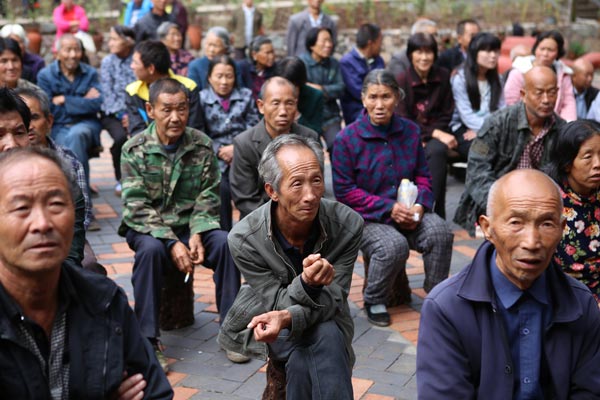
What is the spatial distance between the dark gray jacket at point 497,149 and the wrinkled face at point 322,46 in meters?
3.25

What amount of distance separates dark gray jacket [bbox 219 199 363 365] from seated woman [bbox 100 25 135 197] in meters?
4.59

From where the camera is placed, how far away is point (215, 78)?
7.08 meters

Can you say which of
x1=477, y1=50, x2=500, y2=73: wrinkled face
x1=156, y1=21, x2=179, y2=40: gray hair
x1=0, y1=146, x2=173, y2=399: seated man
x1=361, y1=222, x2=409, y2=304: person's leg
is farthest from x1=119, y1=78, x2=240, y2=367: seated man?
x1=156, y1=21, x2=179, y2=40: gray hair

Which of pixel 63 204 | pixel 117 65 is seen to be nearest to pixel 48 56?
pixel 117 65

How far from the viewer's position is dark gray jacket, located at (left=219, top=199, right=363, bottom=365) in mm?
3707

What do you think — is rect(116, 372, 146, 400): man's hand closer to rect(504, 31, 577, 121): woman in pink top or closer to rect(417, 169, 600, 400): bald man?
rect(417, 169, 600, 400): bald man

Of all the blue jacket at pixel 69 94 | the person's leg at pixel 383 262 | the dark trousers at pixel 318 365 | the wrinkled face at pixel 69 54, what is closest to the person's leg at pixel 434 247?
the person's leg at pixel 383 262

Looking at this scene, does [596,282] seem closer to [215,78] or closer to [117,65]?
[215,78]

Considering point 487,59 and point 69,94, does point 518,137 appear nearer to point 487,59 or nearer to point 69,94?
point 487,59

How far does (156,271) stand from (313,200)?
4.80 ft

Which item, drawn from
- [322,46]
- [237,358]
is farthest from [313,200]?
[322,46]

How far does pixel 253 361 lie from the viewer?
477cm

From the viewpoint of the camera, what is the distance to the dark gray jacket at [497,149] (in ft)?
19.0

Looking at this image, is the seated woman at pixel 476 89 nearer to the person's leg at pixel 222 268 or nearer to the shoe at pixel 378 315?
the shoe at pixel 378 315
